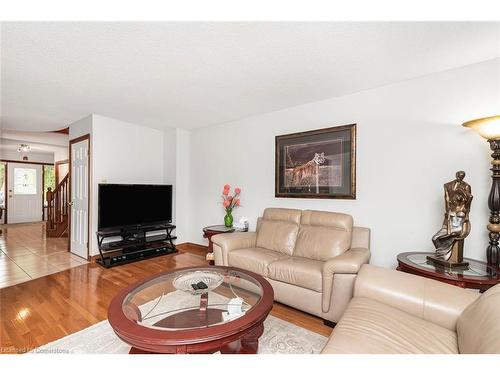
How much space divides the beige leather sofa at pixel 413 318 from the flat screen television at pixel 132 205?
3.40m

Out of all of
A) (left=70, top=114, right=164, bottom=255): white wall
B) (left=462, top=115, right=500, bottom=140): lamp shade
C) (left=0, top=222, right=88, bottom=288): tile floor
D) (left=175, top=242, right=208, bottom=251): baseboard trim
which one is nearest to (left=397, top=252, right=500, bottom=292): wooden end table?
(left=462, top=115, right=500, bottom=140): lamp shade

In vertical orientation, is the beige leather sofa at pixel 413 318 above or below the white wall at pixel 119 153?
below

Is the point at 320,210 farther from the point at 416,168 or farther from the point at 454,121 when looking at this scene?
the point at 454,121

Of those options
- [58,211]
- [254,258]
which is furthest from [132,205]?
[58,211]

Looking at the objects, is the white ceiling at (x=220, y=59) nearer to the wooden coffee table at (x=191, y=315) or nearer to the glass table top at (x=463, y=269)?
the glass table top at (x=463, y=269)

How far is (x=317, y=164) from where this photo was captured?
3035 mm

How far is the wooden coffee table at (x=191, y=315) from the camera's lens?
113cm

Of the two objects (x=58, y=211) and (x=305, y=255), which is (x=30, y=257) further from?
(x=305, y=255)

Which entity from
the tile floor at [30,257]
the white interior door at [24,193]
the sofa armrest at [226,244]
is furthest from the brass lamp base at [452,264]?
the white interior door at [24,193]

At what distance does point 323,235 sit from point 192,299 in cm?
151

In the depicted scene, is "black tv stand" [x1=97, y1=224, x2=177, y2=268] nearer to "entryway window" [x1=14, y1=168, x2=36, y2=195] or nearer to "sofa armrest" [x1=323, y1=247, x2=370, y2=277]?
"sofa armrest" [x1=323, y1=247, x2=370, y2=277]

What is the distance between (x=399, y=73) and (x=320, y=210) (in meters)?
1.68

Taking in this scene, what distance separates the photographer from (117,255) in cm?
376

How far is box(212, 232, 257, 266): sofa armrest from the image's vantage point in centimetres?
274
